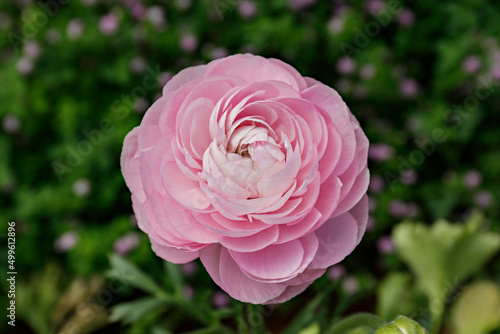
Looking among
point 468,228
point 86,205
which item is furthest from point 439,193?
→ point 86,205

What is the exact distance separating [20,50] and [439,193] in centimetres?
107

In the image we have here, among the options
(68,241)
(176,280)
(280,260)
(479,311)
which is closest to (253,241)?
(280,260)

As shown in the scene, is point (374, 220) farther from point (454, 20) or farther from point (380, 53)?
point (454, 20)

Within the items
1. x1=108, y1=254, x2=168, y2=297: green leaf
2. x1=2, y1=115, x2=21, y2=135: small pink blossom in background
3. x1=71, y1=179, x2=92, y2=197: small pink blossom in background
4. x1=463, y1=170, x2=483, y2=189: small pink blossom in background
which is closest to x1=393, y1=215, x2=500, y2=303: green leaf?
x1=108, y1=254, x2=168, y2=297: green leaf

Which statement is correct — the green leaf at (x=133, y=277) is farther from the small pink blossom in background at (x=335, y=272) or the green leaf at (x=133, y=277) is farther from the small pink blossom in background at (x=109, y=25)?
the small pink blossom in background at (x=109, y=25)

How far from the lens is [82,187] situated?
3.56 ft

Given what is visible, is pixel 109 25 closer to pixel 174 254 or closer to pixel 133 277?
pixel 133 277

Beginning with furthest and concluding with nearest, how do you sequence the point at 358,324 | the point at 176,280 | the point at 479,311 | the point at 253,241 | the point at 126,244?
the point at 126,244, the point at 479,311, the point at 176,280, the point at 358,324, the point at 253,241

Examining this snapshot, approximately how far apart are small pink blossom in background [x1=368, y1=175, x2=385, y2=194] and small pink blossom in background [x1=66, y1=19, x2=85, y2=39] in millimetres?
763

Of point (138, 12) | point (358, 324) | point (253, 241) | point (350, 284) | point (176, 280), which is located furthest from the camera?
point (138, 12)

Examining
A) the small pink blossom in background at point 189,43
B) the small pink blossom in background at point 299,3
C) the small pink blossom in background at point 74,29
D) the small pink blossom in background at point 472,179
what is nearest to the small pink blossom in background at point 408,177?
the small pink blossom in background at point 472,179

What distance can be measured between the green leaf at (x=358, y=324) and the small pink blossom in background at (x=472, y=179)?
2.71ft

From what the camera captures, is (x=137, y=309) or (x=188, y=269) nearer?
(x=137, y=309)

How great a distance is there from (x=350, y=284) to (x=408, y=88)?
49cm
